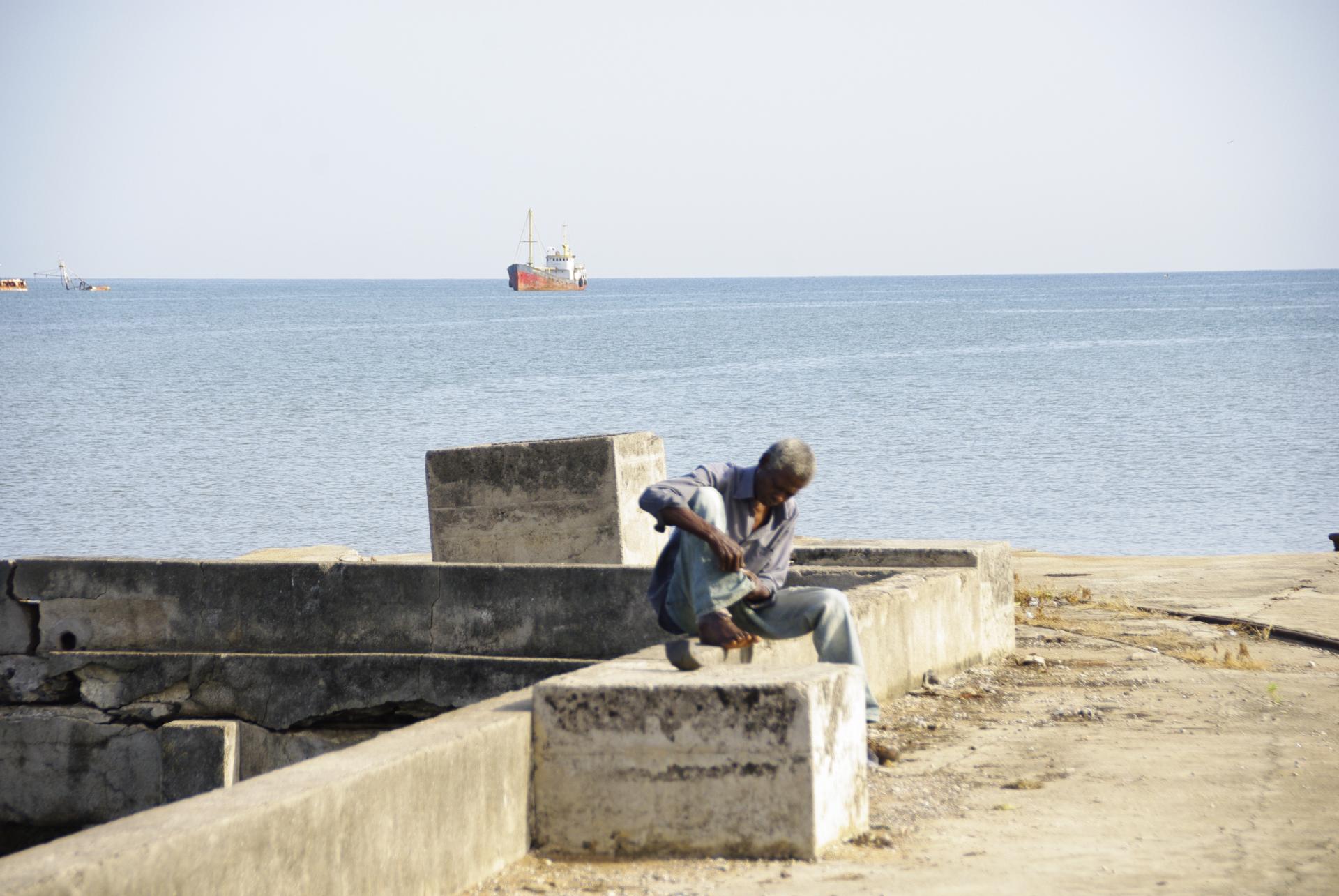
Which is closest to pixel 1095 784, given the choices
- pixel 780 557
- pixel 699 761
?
pixel 780 557

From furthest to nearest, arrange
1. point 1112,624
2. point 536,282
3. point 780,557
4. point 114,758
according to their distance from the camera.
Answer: point 536,282
point 1112,624
point 114,758
point 780,557

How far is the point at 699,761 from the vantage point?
163 inches

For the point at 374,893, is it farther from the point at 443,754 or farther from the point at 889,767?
the point at 889,767

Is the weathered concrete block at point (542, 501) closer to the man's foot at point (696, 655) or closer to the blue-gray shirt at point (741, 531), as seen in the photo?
the blue-gray shirt at point (741, 531)

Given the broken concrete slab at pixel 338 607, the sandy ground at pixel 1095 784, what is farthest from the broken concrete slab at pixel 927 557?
the broken concrete slab at pixel 338 607

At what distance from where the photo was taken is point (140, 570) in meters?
7.71

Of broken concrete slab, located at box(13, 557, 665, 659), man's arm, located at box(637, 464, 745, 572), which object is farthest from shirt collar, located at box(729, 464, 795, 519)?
broken concrete slab, located at box(13, 557, 665, 659)

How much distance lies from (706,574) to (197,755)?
3.90 meters

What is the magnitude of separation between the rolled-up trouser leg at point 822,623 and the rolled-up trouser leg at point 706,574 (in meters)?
0.18

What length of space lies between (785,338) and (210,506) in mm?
55851

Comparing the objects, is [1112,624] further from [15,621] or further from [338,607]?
[15,621]

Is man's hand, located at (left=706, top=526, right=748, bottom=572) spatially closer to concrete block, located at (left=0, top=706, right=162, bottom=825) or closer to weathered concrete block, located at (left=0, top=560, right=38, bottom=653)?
concrete block, located at (left=0, top=706, right=162, bottom=825)

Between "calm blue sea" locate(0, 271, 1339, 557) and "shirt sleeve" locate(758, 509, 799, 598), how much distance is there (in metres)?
15.7

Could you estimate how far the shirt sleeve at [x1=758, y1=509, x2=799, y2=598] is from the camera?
17.3 ft
